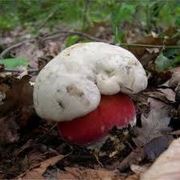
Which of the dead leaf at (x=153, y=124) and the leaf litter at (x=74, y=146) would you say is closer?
the leaf litter at (x=74, y=146)

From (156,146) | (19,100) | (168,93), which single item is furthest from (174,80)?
(19,100)

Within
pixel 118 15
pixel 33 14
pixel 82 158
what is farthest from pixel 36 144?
pixel 33 14

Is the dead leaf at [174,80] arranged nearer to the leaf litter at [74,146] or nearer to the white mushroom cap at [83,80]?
the leaf litter at [74,146]

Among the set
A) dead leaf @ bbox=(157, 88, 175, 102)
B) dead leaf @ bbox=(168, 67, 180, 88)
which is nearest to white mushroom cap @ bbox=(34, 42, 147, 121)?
dead leaf @ bbox=(157, 88, 175, 102)

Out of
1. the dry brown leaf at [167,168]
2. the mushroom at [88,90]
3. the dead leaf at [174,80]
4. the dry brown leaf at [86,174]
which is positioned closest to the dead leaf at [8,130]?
the mushroom at [88,90]

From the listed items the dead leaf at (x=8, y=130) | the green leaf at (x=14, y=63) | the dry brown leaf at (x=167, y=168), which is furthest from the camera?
the green leaf at (x=14, y=63)

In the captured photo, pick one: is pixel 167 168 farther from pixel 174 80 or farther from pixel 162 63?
pixel 162 63

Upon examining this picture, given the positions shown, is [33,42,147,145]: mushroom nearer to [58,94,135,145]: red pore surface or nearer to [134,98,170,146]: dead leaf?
[58,94,135,145]: red pore surface
